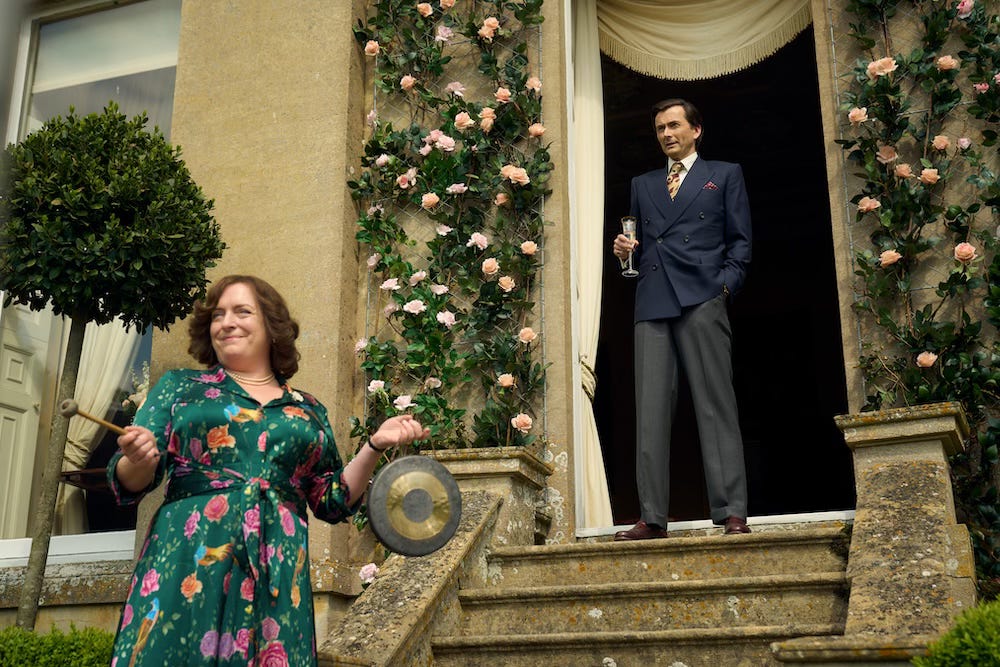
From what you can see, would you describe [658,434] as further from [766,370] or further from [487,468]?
[766,370]

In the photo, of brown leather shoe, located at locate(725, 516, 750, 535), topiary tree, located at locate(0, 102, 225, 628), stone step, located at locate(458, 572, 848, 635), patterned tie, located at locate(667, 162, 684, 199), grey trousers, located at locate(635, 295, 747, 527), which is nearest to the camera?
stone step, located at locate(458, 572, 848, 635)

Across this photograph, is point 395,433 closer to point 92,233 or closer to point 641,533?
point 641,533

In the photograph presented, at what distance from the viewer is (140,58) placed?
21.4 ft

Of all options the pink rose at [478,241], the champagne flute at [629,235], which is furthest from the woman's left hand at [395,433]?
the pink rose at [478,241]

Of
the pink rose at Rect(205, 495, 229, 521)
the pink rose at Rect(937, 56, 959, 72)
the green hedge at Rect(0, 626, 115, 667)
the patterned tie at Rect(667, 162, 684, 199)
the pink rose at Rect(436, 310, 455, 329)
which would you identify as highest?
the pink rose at Rect(937, 56, 959, 72)

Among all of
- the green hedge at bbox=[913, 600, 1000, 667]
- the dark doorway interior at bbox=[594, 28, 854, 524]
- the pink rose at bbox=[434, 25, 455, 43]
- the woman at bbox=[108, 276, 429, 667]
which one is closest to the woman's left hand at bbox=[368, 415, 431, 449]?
the woman at bbox=[108, 276, 429, 667]

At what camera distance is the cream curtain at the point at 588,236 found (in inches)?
203

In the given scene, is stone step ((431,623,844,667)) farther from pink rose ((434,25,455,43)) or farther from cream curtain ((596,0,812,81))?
cream curtain ((596,0,812,81))

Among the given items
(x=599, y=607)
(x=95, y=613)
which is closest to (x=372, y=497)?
(x=599, y=607)

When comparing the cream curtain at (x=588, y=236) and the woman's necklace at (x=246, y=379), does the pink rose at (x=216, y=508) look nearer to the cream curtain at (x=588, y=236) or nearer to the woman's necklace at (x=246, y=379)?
the woman's necklace at (x=246, y=379)

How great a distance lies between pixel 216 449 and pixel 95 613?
302cm

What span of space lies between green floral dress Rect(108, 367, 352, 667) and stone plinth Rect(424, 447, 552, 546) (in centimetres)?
182

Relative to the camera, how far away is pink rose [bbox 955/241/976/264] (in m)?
4.42

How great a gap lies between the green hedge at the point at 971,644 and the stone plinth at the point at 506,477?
88.3 inches
